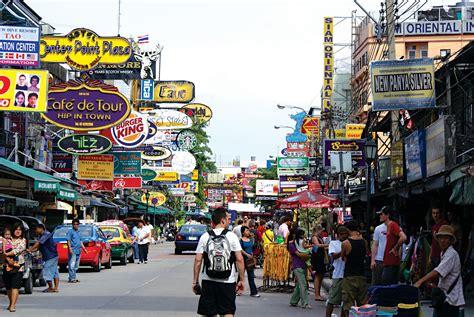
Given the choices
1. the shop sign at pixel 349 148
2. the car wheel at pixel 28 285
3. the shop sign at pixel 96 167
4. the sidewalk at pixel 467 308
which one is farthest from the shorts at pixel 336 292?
the shop sign at pixel 96 167

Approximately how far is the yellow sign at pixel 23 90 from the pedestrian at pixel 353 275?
57.1ft

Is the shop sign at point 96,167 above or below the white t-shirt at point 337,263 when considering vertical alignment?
above

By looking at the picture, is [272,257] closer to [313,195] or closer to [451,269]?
[313,195]

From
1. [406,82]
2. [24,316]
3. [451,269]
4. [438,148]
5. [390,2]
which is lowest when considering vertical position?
[24,316]

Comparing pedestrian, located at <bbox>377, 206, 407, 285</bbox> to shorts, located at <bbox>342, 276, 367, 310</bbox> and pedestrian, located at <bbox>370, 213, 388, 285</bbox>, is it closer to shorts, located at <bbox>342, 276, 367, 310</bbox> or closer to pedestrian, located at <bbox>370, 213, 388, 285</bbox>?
pedestrian, located at <bbox>370, 213, 388, 285</bbox>

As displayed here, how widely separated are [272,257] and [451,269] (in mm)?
11393

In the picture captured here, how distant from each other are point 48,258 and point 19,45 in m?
9.55

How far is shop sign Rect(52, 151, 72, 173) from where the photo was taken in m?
39.4

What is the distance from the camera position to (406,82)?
20.7 metres

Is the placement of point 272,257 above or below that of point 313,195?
below

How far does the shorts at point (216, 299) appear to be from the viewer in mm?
10594

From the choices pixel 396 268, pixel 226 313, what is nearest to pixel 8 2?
pixel 396 268

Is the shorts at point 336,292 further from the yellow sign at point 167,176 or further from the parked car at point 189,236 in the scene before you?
the yellow sign at point 167,176

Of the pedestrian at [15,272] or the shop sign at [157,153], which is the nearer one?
the pedestrian at [15,272]
